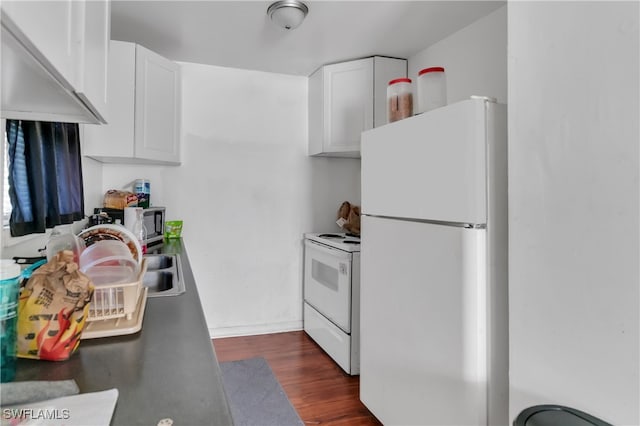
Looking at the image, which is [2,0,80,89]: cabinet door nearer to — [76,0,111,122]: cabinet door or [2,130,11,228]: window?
[76,0,111,122]: cabinet door

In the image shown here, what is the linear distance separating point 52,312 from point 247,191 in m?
2.40

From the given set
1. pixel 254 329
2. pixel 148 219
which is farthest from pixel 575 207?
pixel 254 329

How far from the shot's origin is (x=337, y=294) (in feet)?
8.38

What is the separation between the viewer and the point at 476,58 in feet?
7.39

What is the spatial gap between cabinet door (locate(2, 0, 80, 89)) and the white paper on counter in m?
0.55

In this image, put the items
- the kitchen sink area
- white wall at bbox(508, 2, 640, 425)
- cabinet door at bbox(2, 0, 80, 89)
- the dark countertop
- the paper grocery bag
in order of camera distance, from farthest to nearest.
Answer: the kitchen sink area, white wall at bbox(508, 2, 640, 425), the paper grocery bag, the dark countertop, cabinet door at bbox(2, 0, 80, 89)

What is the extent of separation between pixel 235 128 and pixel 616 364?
2.83m

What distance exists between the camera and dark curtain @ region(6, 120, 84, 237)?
1.22 metres

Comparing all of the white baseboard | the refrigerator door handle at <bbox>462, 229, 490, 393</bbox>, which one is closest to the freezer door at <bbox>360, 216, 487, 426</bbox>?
the refrigerator door handle at <bbox>462, 229, 490, 393</bbox>

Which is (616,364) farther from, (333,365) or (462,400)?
(333,365)

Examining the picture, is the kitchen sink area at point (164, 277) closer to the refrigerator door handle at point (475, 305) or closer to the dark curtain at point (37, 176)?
the dark curtain at point (37, 176)

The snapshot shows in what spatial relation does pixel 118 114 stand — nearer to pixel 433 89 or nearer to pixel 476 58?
pixel 433 89

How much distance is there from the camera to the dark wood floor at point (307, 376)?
6.43 ft

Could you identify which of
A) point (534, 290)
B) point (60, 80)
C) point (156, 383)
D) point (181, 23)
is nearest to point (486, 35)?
point (534, 290)
